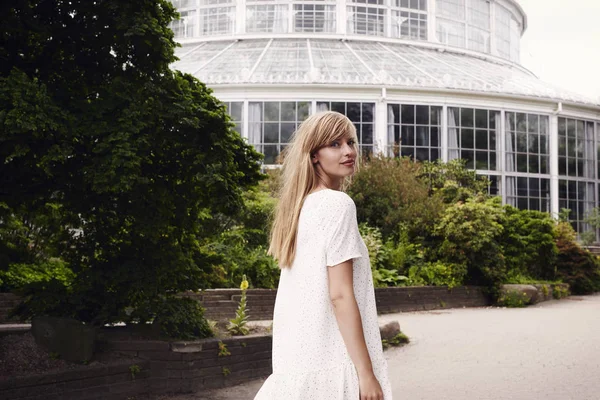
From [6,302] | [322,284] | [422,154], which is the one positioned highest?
[422,154]

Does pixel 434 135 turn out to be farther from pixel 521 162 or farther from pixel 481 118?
pixel 521 162

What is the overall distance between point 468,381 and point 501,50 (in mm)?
30650

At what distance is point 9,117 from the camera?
19.2ft

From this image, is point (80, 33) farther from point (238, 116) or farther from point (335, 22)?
point (335, 22)

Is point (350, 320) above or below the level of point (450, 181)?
below

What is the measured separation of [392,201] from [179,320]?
453 inches

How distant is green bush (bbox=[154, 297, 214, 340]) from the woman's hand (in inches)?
193

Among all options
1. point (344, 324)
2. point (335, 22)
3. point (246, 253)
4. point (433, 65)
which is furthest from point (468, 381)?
point (335, 22)

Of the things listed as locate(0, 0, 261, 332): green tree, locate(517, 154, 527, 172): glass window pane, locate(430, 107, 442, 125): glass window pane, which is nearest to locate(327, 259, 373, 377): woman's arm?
locate(0, 0, 261, 332): green tree

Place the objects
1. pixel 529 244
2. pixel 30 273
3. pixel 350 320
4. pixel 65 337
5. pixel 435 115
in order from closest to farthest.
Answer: pixel 350 320, pixel 65 337, pixel 30 273, pixel 529 244, pixel 435 115

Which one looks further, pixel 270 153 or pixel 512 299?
pixel 270 153

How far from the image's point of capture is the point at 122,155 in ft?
20.5

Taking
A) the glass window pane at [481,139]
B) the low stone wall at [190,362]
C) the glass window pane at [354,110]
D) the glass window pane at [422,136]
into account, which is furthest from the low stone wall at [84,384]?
the glass window pane at [481,139]

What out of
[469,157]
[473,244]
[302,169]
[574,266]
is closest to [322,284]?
[302,169]
